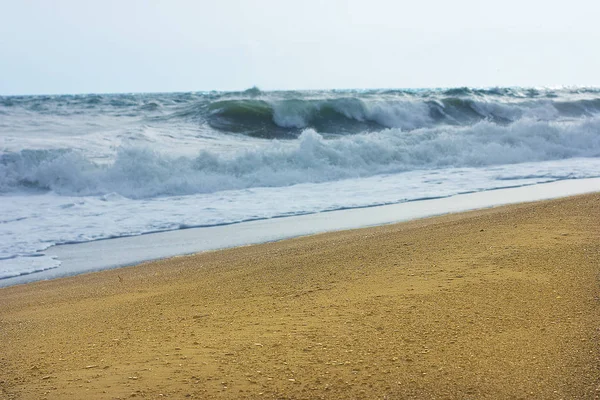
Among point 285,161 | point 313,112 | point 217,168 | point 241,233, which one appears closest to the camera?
point 241,233

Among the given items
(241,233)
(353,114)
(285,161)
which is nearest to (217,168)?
(285,161)

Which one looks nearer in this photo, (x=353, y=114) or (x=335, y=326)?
(x=335, y=326)

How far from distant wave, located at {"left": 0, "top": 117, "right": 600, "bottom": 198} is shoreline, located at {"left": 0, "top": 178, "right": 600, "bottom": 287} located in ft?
11.2

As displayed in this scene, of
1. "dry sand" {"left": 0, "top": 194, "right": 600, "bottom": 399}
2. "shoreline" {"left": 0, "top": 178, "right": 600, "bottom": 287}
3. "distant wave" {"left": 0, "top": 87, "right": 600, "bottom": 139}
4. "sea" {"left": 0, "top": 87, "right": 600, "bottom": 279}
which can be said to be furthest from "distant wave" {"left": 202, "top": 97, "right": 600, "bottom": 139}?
"dry sand" {"left": 0, "top": 194, "right": 600, "bottom": 399}

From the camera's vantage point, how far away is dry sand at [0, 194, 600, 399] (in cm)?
237

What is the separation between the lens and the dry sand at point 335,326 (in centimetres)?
237

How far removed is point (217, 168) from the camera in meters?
12.2

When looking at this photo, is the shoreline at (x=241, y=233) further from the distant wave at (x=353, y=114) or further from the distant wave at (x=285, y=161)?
the distant wave at (x=353, y=114)

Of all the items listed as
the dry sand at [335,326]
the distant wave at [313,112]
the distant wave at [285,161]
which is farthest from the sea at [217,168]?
the dry sand at [335,326]

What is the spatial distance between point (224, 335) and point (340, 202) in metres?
6.03

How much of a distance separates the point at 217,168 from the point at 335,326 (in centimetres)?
952

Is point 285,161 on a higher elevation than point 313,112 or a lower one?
lower

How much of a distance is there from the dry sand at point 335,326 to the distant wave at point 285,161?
21.2 feet

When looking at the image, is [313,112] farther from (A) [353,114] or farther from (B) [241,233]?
(B) [241,233]
